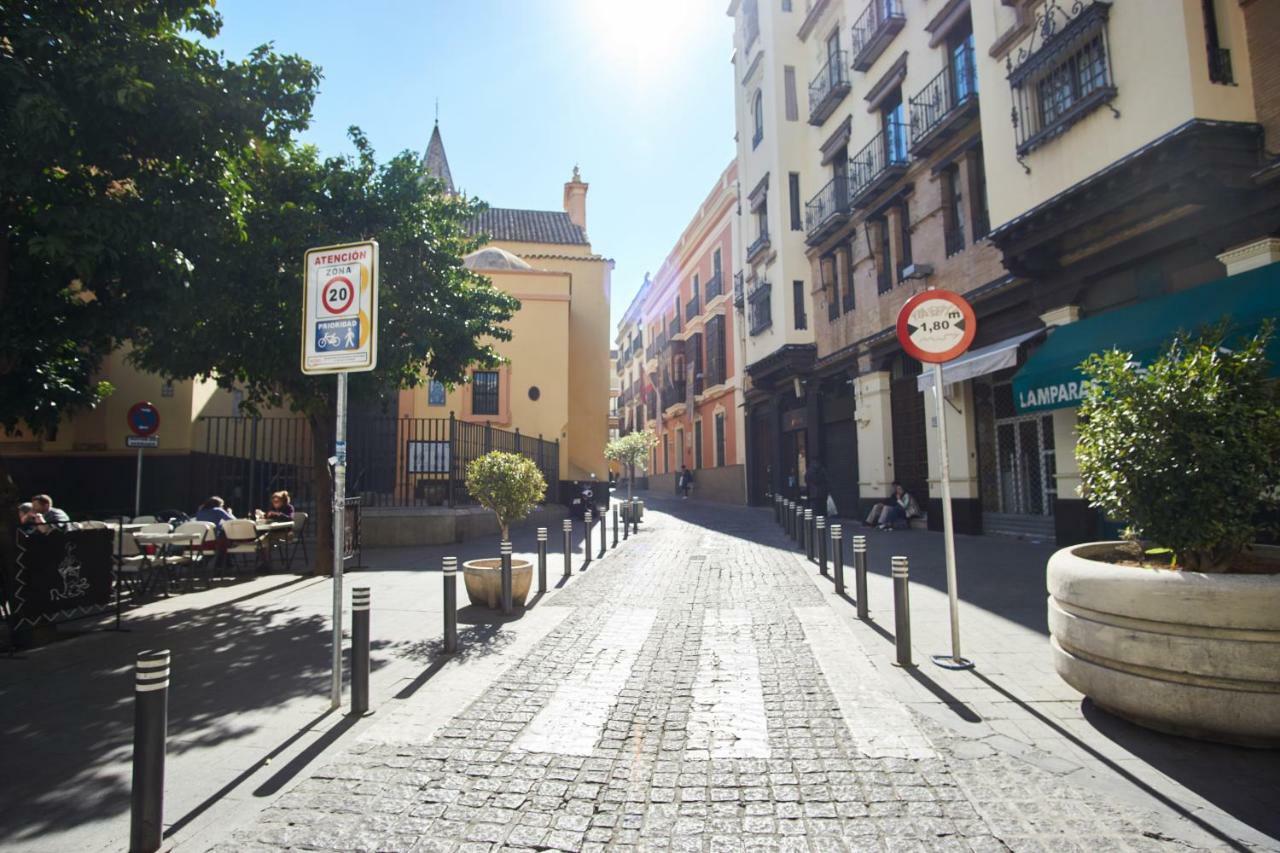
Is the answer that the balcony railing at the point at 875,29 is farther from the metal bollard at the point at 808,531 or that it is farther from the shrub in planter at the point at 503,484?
the shrub in planter at the point at 503,484

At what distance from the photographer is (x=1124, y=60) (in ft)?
33.4

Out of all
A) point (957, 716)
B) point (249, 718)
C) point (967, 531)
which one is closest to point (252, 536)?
point (249, 718)

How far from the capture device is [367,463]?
16922 mm

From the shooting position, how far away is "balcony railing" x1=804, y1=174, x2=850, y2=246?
20.4 metres

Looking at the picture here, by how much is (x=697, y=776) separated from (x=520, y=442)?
56.6ft

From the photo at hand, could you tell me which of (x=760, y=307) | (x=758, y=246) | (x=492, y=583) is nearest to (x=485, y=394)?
(x=760, y=307)

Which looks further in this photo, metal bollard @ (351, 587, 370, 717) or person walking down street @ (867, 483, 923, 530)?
person walking down street @ (867, 483, 923, 530)

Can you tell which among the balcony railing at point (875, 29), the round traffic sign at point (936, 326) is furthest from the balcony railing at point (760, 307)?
the round traffic sign at point (936, 326)

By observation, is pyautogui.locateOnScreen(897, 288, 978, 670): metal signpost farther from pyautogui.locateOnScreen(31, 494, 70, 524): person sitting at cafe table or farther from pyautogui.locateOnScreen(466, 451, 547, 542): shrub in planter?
pyautogui.locateOnScreen(31, 494, 70, 524): person sitting at cafe table

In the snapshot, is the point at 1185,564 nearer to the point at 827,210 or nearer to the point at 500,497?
the point at 500,497

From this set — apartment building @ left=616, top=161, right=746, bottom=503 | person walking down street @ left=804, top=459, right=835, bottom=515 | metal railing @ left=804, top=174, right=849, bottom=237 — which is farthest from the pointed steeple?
person walking down street @ left=804, top=459, right=835, bottom=515

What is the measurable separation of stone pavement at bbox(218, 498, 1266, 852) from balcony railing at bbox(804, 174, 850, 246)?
16.6 m

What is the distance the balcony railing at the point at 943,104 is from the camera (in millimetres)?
14633

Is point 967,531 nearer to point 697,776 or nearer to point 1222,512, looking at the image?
point 1222,512
